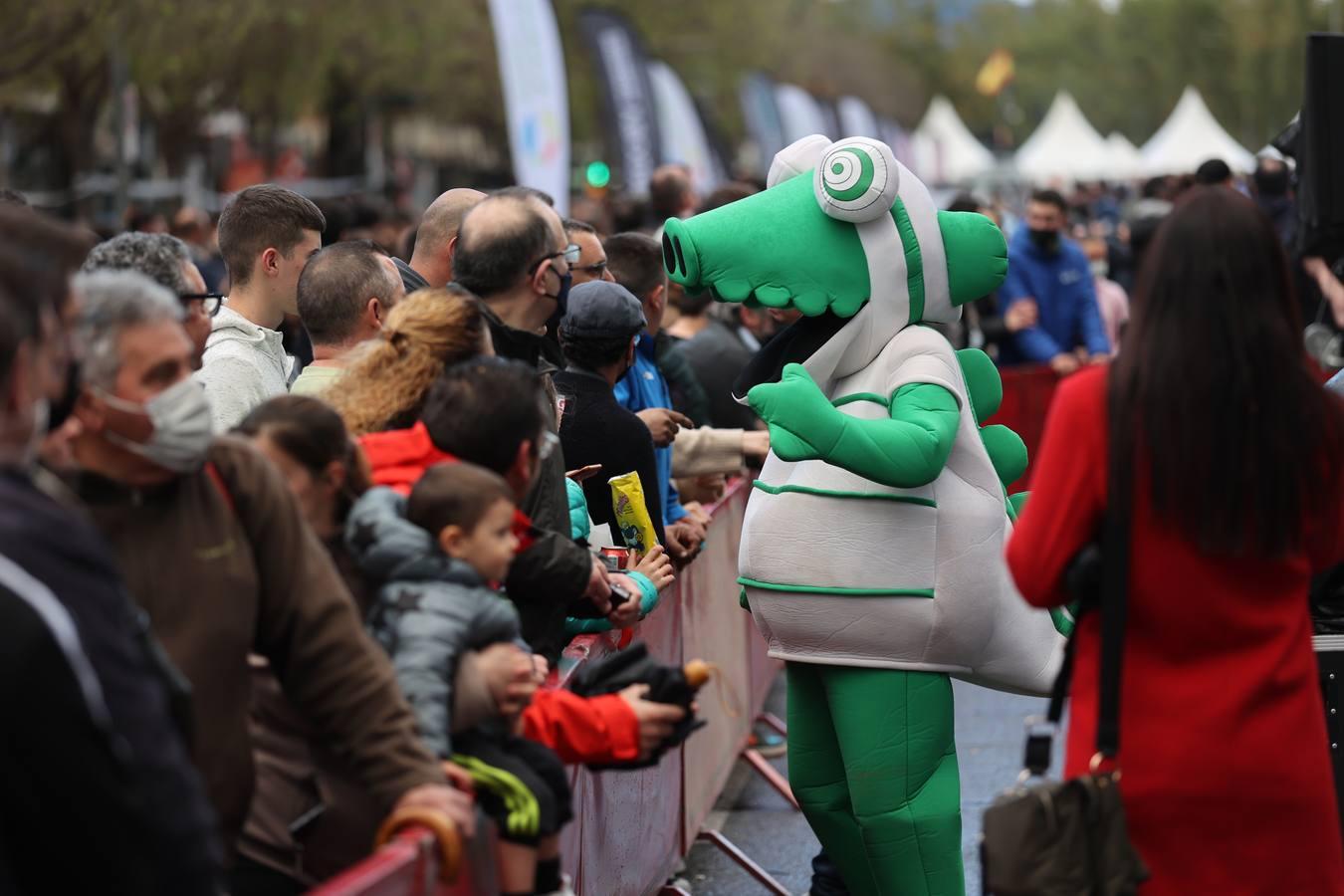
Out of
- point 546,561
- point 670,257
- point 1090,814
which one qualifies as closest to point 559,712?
A: point 546,561

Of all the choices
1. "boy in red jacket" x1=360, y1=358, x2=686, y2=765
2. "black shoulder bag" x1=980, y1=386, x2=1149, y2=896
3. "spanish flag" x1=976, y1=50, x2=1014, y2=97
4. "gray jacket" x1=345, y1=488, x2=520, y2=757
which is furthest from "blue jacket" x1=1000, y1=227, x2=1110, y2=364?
"spanish flag" x1=976, y1=50, x2=1014, y2=97

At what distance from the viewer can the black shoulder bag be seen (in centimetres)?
337

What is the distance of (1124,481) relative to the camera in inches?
134

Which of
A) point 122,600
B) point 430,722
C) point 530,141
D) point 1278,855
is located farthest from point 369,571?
point 530,141

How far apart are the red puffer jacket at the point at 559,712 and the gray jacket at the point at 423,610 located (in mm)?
236

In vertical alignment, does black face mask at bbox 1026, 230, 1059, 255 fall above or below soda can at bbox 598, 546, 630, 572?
above

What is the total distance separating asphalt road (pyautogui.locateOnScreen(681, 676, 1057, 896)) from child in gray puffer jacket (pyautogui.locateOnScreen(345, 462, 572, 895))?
2764 millimetres

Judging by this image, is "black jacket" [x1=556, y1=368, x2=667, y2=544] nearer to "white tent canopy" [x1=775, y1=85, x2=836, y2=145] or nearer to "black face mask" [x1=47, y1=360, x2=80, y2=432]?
"black face mask" [x1=47, y1=360, x2=80, y2=432]

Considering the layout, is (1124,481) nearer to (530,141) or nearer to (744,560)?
(744,560)

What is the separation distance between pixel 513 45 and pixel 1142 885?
41.0ft

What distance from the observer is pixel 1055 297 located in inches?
501

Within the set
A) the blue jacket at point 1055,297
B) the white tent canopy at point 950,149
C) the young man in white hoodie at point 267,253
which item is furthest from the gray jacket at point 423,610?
the white tent canopy at point 950,149

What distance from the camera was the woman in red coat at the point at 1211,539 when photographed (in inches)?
134

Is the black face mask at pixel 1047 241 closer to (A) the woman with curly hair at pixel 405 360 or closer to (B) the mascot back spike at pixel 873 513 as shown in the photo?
(B) the mascot back spike at pixel 873 513
